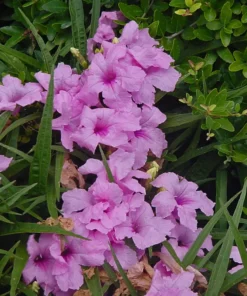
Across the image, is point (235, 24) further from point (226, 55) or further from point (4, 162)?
point (4, 162)

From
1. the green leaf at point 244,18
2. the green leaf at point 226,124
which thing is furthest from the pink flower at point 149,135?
the green leaf at point 244,18

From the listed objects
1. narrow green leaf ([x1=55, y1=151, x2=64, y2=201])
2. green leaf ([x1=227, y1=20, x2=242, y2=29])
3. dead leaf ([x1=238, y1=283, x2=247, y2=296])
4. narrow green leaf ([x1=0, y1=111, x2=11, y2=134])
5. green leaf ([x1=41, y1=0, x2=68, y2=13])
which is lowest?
dead leaf ([x1=238, y1=283, x2=247, y2=296])

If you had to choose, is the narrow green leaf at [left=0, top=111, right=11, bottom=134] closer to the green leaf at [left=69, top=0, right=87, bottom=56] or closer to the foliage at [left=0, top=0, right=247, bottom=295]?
the foliage at [left=0, top=0, right=247, bottom=295]

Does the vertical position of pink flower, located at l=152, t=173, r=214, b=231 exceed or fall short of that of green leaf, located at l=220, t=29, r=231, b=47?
it falls short

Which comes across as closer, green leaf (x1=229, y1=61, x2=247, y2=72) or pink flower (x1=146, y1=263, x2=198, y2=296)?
pink flower (x1=146, y1=263, x2=198, y2=296)

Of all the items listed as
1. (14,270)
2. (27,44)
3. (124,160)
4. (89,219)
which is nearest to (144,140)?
(124,160)

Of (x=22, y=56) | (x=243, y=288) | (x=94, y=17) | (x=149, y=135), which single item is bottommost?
(x=243, y=288)

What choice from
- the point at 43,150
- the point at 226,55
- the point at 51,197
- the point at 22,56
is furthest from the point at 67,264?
the point at 226,55

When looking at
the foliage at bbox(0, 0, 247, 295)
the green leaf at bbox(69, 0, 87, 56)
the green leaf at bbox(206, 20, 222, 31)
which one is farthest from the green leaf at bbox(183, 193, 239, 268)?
the green leaf at bbox(69, 0, 87, 56)
